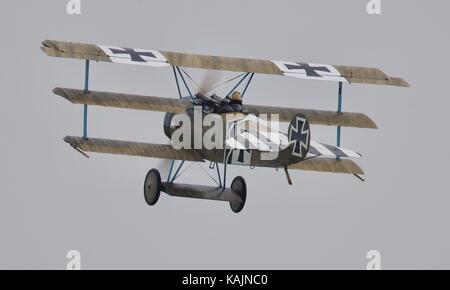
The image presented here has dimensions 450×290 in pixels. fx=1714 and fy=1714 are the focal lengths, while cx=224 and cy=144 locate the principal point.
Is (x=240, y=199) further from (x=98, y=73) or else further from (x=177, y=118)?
(x=98, y=73)

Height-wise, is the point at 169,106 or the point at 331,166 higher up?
the point at 169,106

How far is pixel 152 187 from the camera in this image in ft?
106

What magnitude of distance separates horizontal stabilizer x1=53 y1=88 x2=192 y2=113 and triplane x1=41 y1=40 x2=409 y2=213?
18 millimetres

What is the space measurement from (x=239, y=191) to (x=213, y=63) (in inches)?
98.8

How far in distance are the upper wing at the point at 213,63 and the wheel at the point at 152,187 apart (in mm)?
2196

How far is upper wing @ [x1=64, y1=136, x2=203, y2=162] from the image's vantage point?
1239 inches

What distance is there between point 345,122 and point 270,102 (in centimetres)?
589

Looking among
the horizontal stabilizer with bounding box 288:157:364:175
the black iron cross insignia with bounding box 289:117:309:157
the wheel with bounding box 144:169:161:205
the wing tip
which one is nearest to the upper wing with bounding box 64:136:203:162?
the wheel with bounding box 144:169:161:205

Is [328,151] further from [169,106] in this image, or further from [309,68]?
[169,106]

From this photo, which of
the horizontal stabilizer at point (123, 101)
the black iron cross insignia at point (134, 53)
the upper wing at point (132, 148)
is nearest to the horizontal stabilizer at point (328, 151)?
the upper wing at point (132, 148)

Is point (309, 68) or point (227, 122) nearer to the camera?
point (227, 122)

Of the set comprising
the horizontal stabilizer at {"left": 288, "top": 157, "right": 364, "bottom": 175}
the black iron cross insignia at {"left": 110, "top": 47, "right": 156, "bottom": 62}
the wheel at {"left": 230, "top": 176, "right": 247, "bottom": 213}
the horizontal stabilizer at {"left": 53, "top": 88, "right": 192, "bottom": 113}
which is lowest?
the wheel at {"left": 230, "top": 176, "right": 247, "bottom": 213}

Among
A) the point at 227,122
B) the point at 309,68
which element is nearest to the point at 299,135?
the point at 227,122

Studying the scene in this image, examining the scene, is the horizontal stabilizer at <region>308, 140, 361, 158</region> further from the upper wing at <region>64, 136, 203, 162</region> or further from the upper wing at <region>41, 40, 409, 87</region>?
the upper wing at <region>64, 136, 203, 162</region>
